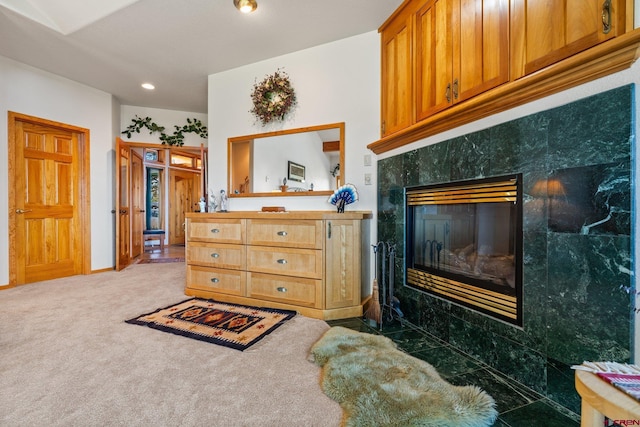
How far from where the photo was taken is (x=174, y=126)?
4934mm

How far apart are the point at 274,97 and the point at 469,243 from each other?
2444mm

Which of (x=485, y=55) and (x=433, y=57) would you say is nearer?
(x=485, y=55)

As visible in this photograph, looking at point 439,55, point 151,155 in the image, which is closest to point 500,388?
point 439,55

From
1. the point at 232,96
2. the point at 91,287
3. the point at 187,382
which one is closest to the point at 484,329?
the point at 187,382

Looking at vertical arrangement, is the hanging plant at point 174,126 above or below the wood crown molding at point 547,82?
above

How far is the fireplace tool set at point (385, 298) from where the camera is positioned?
217cm

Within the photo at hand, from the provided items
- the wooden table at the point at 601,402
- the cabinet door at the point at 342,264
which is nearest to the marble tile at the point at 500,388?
the wooden table at the point at 601,402

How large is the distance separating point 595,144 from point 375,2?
6.62 ft

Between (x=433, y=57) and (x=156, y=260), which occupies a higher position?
(x=433, y=57)

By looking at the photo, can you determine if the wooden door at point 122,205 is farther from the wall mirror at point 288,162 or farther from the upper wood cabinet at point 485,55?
the upper wood cabinet at point 485,55

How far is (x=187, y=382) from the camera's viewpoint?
1445 millimetres

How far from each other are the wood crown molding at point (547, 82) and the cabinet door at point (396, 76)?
0.40 metres

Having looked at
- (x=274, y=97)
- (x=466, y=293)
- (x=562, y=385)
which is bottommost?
(x=562, y=385)

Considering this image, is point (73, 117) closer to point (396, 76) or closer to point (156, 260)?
point (156, 260)
